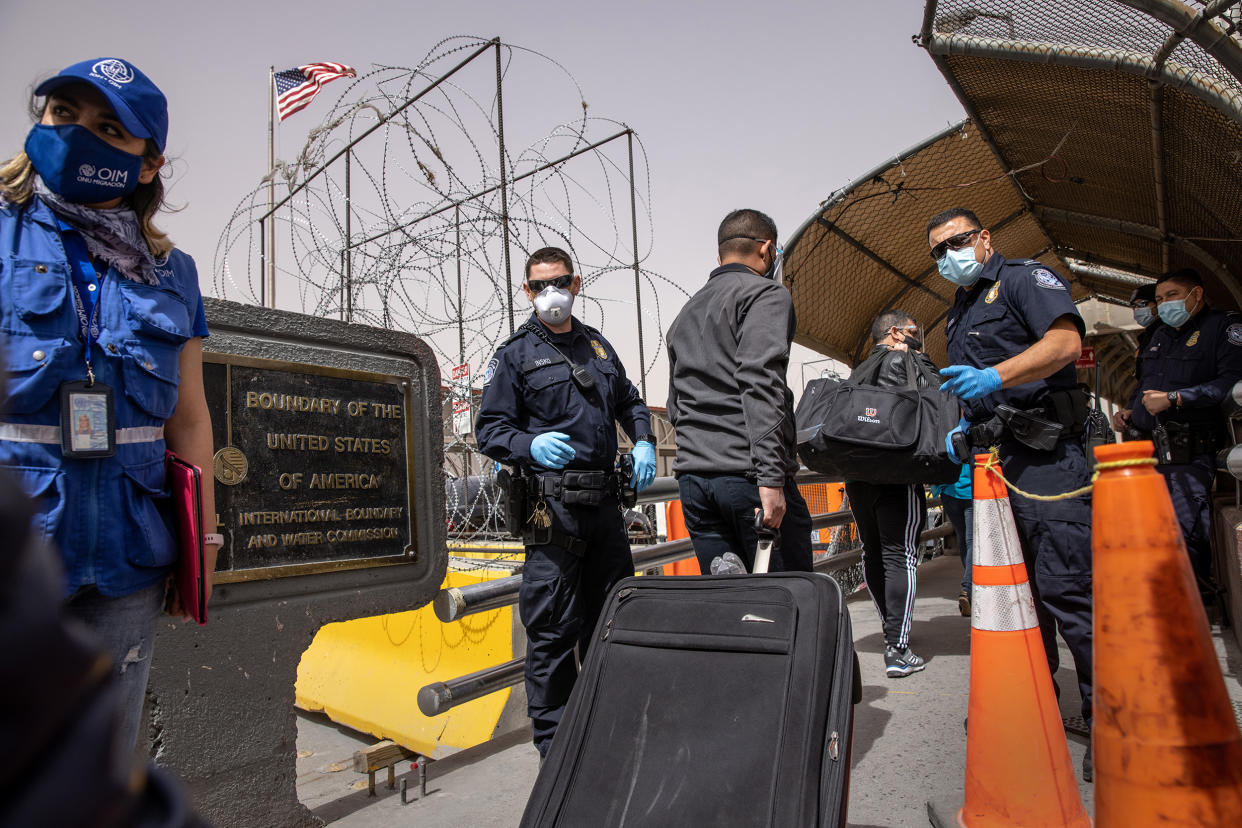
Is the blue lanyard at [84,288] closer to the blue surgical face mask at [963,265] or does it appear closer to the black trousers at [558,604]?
the black trousers at [558,604]

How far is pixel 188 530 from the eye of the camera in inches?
67.1

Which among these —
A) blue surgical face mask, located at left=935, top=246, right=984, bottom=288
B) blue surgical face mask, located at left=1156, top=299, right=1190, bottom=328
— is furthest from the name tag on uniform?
blue surgical face mask, located at left=1156, top=299, right=1190, bottom=328

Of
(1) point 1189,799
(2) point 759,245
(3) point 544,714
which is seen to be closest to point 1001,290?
(2) point 759,245

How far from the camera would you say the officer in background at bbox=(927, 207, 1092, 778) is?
2.66 metres

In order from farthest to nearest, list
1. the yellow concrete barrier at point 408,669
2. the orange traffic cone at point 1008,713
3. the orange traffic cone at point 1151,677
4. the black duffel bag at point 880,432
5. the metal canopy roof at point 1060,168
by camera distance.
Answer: the yellow concrete barrier at point 408,669, the black duffel bag at point 880,432, the metal canopy roof at point 1060,168, the orange traffic cone at point 1008,713, the orange traffic cone at point 1151,677

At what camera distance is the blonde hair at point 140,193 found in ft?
5.27

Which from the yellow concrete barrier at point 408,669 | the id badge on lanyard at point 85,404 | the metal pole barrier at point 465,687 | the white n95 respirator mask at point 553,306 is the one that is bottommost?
the yellow concrete barrier at point 408,669

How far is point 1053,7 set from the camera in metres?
3.35

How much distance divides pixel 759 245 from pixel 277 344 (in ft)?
5.91

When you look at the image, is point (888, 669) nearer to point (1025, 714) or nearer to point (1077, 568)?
point (1077, 568)

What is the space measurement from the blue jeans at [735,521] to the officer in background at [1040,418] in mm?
708

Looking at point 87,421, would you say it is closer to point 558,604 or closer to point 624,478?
point 558,604

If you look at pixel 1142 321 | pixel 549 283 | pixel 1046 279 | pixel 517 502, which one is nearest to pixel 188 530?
pixel 517 502

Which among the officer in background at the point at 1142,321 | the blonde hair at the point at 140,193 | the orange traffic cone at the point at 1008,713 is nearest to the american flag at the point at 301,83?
the officer in background at the point at 1142,321
